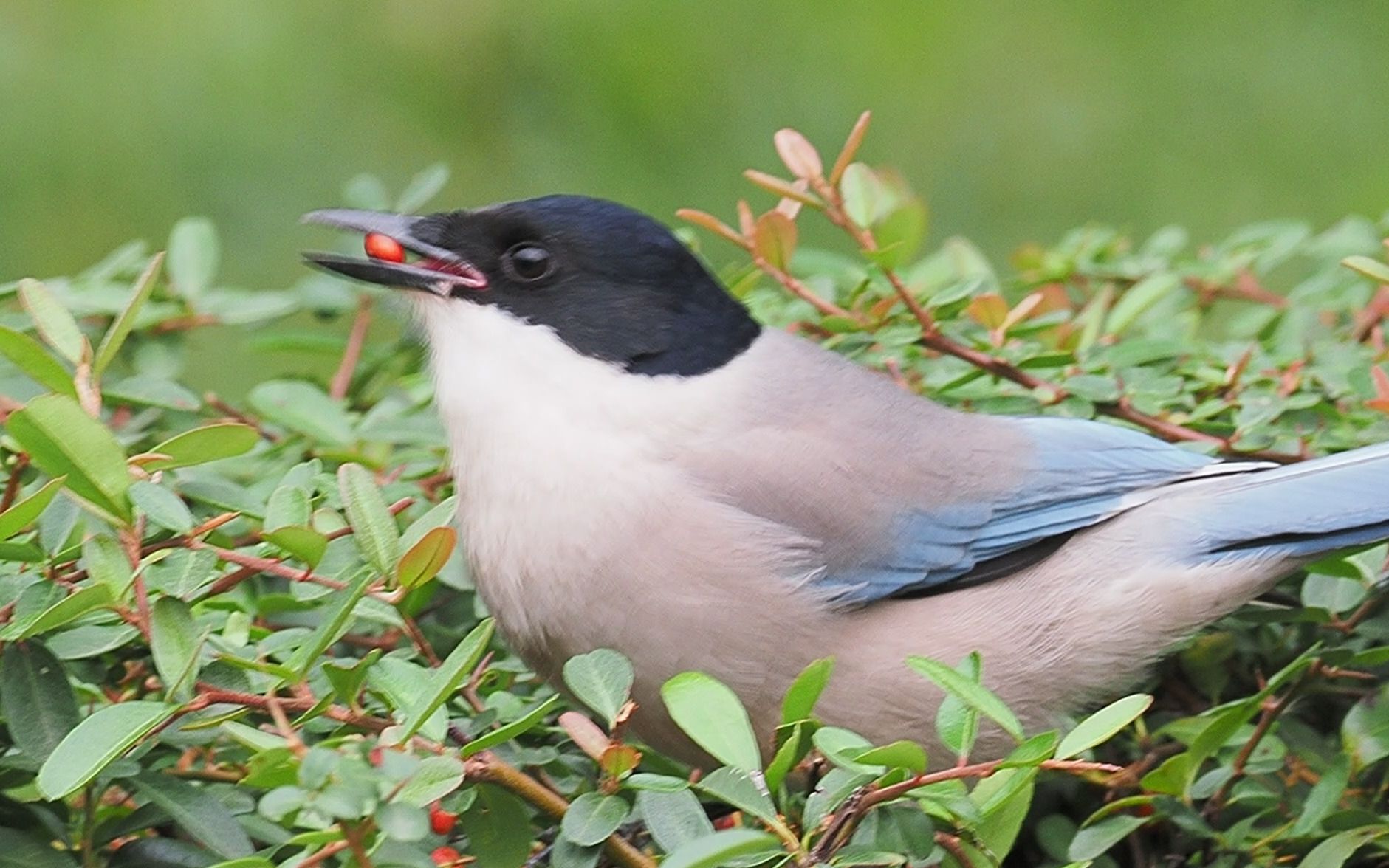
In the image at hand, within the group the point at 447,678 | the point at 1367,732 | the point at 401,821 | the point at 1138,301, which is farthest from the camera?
the point at 1138,301

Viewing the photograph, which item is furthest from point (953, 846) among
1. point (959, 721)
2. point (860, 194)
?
point (860, 194)

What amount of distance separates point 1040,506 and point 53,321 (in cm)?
147

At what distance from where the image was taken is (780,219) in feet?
10.1

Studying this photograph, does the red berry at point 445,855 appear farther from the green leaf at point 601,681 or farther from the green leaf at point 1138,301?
the green leaf at point 1138,301

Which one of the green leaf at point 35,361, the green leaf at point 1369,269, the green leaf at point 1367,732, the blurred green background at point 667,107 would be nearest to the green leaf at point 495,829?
the green leaf at point 35,361

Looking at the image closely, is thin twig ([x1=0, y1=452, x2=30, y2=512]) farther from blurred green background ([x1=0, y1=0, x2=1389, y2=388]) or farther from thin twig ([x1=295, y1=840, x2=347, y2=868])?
blurred green background ([x1=0, y1=0, x2=1389, y2=388])

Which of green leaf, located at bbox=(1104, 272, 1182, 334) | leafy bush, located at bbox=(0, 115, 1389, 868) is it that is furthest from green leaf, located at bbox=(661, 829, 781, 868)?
green leaf, located at bbox=(1104, 272, 1182, 334)

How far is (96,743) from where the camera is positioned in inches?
72.4

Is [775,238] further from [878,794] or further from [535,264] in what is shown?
[878,794]

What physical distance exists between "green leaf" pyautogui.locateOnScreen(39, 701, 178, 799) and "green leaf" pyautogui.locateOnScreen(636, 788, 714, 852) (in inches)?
19.2

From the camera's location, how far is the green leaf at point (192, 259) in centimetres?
328

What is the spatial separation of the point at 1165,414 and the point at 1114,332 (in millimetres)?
368

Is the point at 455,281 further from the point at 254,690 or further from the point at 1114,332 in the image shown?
the point at 1114,332

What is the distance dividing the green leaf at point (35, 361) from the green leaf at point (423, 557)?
412 mm
